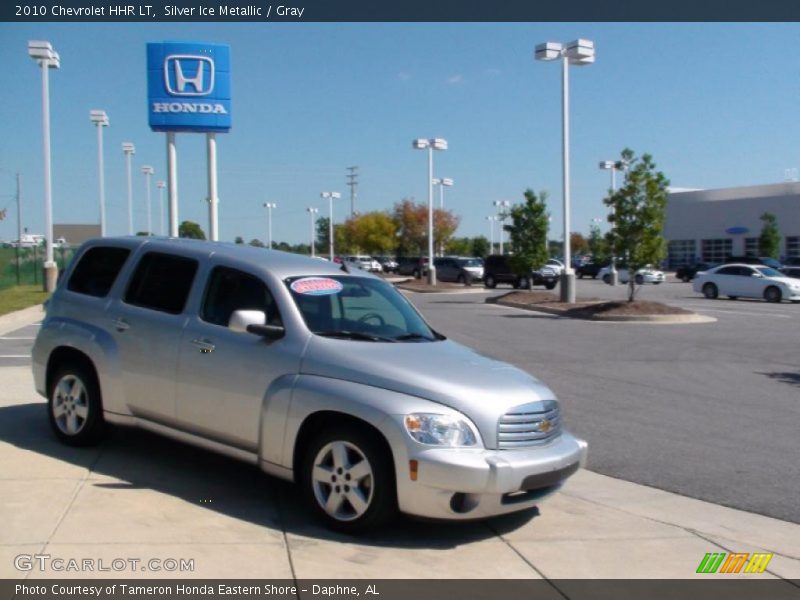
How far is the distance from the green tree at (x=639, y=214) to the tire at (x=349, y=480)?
20.8 meters

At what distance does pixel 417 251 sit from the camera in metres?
81.8

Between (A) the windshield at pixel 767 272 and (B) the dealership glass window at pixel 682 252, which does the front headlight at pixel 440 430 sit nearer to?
(A) the windshield at pixel 767 272

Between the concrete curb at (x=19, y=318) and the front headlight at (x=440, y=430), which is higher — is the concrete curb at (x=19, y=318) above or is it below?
below

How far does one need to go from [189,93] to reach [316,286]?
14545 mm

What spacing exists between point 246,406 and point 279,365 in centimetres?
38

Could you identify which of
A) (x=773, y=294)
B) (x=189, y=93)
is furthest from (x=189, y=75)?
(x=773, y=294)

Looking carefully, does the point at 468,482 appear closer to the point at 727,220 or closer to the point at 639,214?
the point at 639,214

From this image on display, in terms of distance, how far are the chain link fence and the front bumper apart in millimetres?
34612

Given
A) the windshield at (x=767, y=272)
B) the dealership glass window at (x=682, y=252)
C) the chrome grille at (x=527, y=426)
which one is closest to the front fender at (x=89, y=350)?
the chrome grille at (x=527, y=426)

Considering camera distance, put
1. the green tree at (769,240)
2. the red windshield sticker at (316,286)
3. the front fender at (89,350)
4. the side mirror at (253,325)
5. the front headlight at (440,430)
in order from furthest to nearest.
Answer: the green tree at (769,240) < the front fender at (89,350) < the red windshield sticker at (316,286) < the side mirror at (253,325) < the front headlight at (440,430)

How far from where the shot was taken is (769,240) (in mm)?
64000

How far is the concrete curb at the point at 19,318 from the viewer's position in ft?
66.5

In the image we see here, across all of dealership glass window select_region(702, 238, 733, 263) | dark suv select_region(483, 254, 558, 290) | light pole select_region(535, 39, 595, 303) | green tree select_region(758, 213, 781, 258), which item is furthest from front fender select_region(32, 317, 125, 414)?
dealership glass window select_region(702, 238, 733, 263)
